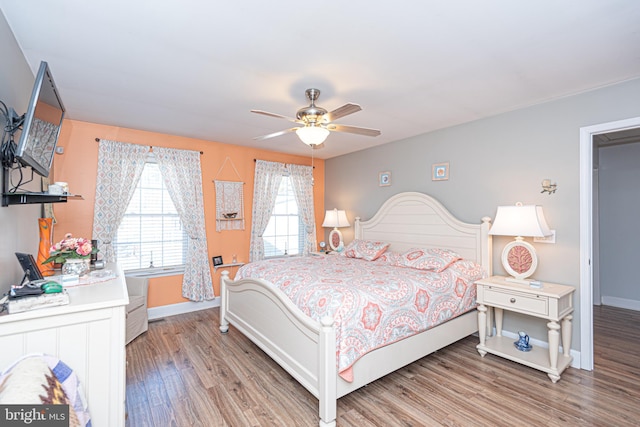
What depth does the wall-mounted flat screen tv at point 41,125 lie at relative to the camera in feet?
4.92

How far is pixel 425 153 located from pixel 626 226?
3.14 metres

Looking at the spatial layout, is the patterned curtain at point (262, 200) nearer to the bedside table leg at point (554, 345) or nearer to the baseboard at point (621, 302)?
the bedside table leg at point (554, 345)

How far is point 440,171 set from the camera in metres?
3.86

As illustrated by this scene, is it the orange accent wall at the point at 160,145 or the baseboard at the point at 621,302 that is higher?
the orange accent wall at the point at 160,145

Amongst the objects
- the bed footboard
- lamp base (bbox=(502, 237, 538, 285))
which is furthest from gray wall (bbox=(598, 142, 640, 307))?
the bed footboard

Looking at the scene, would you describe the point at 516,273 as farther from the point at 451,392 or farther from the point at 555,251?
the point at 451,392

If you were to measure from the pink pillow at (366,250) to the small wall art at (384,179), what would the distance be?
96cm

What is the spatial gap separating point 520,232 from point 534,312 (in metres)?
0.70

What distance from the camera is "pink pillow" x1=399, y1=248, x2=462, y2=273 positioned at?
3.18 m

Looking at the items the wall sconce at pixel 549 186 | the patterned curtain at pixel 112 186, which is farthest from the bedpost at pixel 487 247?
the patterned curtain at pixel 112 186

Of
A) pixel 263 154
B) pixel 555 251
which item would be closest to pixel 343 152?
pixel 263 154

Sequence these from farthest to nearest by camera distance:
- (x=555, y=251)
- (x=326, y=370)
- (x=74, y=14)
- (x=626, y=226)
→ (x=626, y=226) < (x=555, y=251) < (x=326, y=370) < (x=74, y=14)

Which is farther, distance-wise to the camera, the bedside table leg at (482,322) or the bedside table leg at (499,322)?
the bedside table leg at (499,322)

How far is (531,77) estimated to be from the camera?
243 cm
